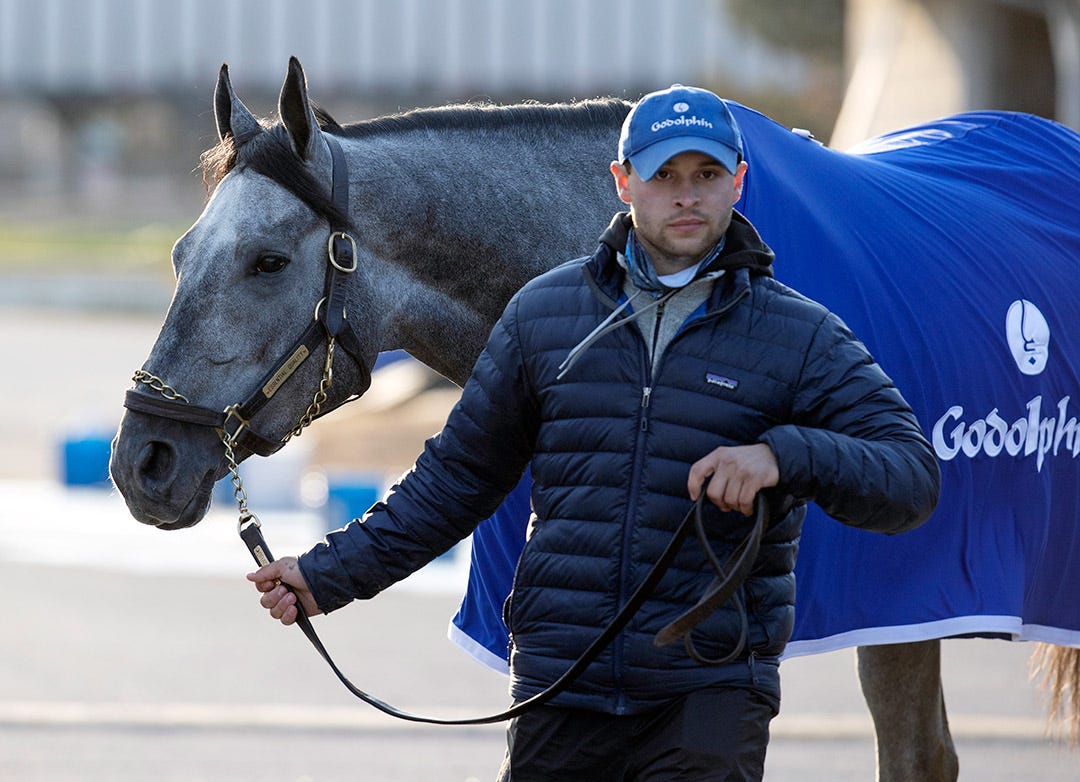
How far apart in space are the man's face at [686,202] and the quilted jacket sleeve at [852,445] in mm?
273

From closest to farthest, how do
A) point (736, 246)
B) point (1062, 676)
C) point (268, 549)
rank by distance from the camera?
point (736, 246), point (268, 549), point (1062, 676)

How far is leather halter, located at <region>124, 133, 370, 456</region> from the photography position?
11.2ft

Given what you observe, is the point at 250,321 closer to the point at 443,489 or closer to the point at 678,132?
the point at 443,489

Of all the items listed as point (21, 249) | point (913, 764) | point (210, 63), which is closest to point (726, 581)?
point (913, 764)

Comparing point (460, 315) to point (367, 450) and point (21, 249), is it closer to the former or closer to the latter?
point (367, 450)

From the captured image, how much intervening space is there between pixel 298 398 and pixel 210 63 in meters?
47.8

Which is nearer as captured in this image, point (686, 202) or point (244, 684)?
point (686, 202)

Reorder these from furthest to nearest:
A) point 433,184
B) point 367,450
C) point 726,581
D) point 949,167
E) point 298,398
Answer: point 367,450
point 949,167
point 433,184
point 298,398
point 726,581

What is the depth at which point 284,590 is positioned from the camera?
3.03 meters

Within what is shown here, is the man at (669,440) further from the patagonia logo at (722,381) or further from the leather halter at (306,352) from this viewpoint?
the leather halter at (306,352)

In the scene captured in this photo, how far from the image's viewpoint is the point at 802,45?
29891mm

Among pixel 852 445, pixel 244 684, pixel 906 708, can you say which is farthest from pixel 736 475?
pixel 244 684

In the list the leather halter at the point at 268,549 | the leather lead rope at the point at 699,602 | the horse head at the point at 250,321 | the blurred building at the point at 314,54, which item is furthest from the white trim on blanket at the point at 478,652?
the blurred building at the point at 314,54

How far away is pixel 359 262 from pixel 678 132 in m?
1.08
